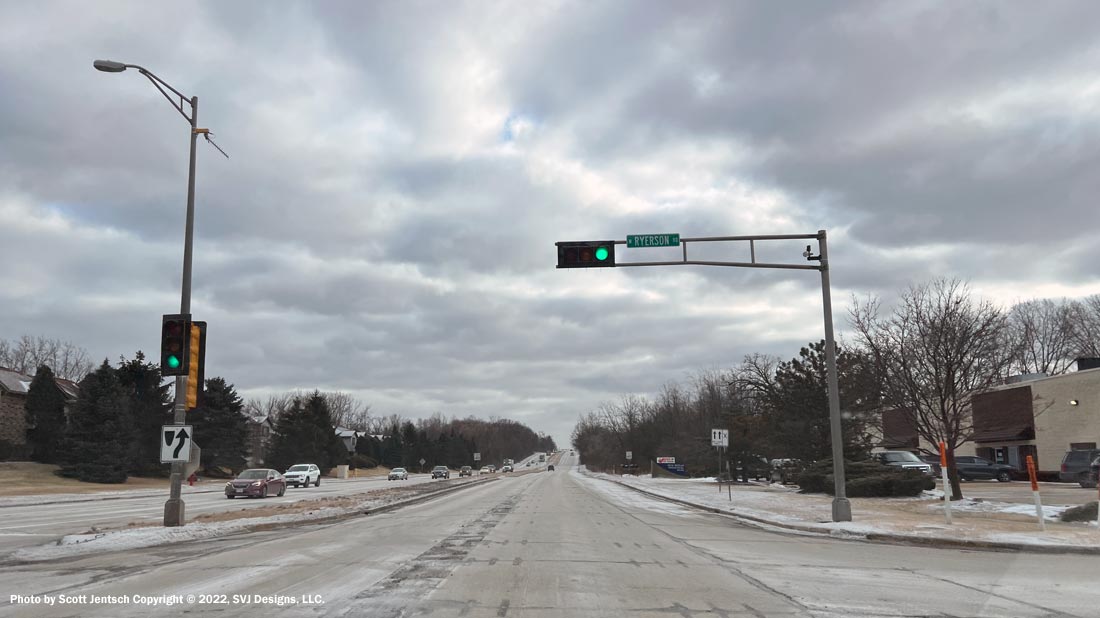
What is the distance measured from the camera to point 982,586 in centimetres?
1013

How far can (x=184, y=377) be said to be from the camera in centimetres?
1734

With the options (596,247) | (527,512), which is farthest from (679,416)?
(596,247)

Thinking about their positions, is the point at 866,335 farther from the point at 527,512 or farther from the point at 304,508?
the point at 304,508

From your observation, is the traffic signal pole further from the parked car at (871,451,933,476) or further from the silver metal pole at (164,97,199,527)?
the parked car at (871,451,933,476)

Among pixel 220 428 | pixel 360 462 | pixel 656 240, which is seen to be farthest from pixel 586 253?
pixel 360 462

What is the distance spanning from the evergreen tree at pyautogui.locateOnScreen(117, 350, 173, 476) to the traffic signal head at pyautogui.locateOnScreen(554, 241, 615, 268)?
52060mm

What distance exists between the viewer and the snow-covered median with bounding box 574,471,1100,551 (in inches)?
603

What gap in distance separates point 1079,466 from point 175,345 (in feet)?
130

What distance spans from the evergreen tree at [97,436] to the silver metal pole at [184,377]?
1633 inches

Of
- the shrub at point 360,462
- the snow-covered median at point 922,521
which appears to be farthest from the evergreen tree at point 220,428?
the snow-covered median at point 922,521

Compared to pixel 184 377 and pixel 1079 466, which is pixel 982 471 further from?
pixel 184 377

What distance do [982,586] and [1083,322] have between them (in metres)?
86.3

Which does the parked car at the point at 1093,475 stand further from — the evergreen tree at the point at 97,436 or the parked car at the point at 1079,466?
the evergreen tree at the point at 97,436

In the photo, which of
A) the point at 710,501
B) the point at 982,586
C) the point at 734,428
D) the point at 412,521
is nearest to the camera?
the point at 982,586
